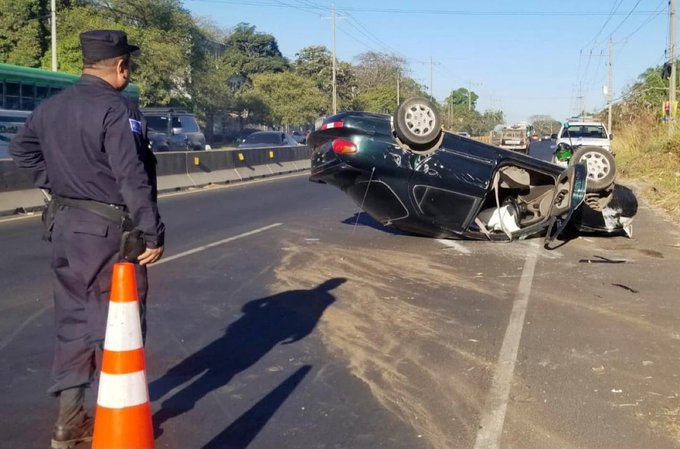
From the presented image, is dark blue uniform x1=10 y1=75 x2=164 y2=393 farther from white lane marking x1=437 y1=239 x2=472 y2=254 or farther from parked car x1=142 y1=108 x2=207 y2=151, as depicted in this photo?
parked car x1=142 y1=108 x2=207 y2=151

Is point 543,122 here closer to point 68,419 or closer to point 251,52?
point 251,52

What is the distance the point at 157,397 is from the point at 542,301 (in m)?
4.10

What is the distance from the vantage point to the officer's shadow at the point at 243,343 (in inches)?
198

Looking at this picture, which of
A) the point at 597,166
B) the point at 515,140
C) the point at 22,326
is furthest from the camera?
the point at 515,140

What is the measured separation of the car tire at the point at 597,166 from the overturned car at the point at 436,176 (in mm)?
13

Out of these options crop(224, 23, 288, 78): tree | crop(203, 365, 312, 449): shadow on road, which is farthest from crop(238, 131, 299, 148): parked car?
crop(224, 23, 288, 78): tree

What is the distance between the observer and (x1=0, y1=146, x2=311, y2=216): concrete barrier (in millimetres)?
14477

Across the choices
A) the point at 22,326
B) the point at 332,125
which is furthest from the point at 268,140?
the point at 22,326

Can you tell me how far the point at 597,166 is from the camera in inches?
425

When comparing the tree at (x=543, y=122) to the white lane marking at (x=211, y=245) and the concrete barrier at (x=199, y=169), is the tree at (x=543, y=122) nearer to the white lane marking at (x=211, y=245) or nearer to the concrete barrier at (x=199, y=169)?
the concrete barrier at (x=199, y=169)

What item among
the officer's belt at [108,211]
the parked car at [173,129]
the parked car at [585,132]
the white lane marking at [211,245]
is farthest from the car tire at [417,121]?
the parked car at [173,129]

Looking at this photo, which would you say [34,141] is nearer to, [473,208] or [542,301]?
[542,301]

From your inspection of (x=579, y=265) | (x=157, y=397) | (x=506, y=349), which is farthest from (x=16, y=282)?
(x=579, y=265)

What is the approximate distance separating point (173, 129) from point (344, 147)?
21653 millimetres
